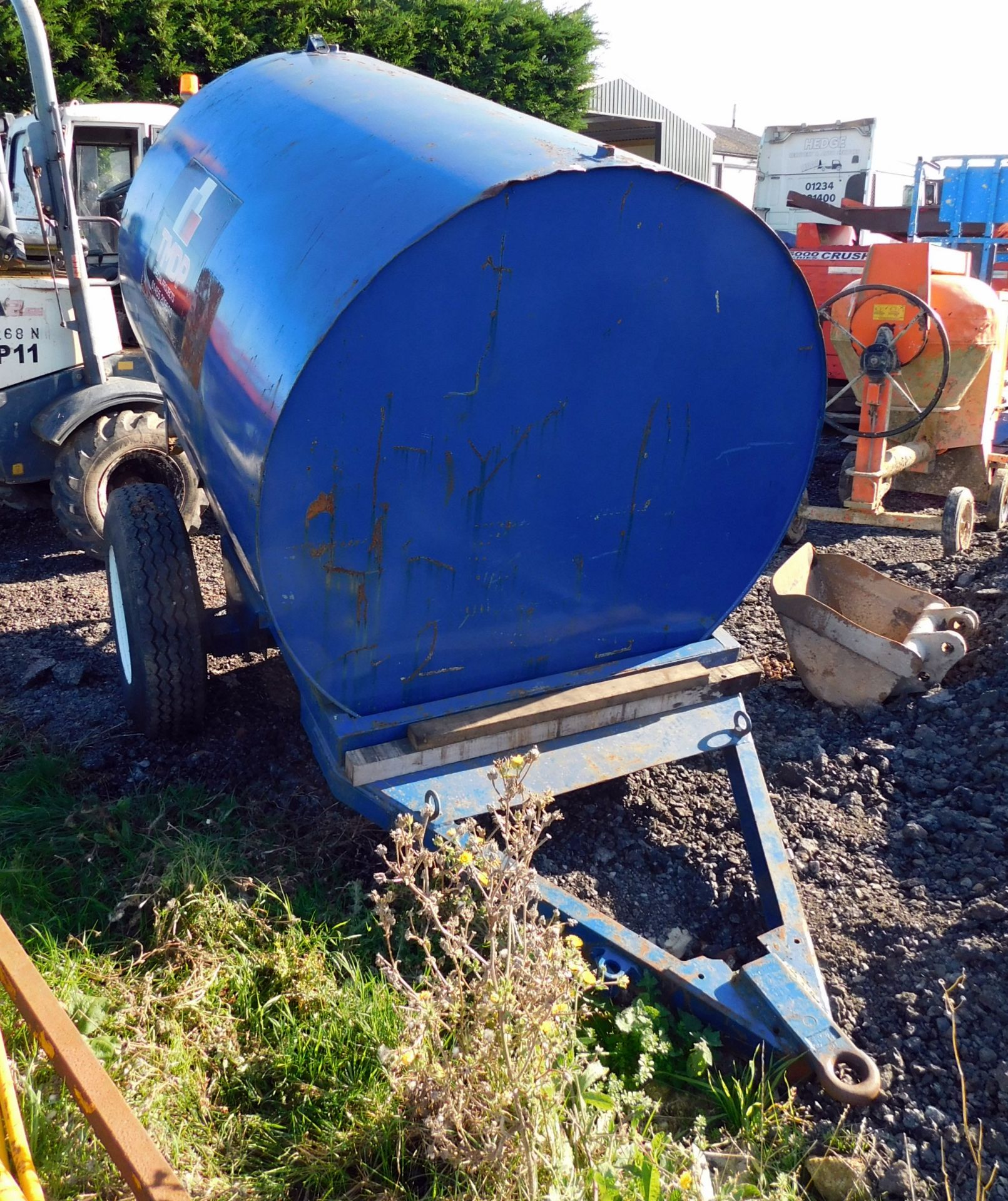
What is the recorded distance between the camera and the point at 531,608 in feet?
9.30

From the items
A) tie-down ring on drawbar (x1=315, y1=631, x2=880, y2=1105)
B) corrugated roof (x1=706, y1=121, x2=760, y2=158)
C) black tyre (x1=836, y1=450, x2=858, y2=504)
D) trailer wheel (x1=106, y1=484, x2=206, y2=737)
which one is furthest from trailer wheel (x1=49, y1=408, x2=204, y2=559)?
corrugated roof (x1=706, y1=121, x2=760, y2=158)

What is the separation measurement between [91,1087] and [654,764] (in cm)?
167

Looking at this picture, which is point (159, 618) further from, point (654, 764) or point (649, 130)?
point (649, 130)

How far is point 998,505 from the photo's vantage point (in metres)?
6.09

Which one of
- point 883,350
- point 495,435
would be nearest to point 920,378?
point 883,350

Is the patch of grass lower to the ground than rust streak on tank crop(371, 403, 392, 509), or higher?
lower

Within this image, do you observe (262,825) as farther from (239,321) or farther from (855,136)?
(855,136)

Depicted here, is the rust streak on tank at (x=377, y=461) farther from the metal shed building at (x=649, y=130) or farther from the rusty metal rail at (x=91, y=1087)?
the metal shed building at (x=649, y=130)

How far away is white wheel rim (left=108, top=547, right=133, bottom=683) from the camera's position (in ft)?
11.6

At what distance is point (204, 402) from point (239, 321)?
345 millimetres

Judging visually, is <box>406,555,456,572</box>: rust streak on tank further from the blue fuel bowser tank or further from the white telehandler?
the white telehandler

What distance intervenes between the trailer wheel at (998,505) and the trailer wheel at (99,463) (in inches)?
183

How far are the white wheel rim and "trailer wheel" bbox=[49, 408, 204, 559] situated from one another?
1.45 meters

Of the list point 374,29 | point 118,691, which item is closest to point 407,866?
point 118,691
